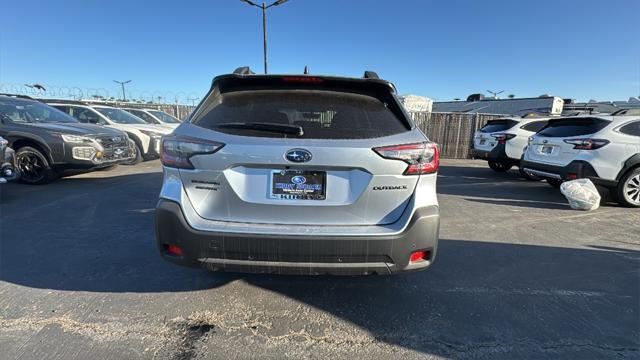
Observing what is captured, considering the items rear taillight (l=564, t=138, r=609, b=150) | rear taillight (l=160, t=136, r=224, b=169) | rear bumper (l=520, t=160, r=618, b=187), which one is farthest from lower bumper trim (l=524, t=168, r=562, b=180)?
rear taillight (l=160, t=136, r=224, b=169)

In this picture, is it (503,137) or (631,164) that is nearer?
(631,164)

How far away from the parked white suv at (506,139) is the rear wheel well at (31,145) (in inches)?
432

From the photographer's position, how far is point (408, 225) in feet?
7.29

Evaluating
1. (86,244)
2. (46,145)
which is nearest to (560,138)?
(86,244)

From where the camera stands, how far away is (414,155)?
2.25 metres

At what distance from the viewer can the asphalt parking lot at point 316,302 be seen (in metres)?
2.29

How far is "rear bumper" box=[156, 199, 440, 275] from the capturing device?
213 centimetres

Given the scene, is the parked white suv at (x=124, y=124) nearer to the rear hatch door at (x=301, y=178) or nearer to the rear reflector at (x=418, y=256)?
the rear hatch door at (x=301, y=178)

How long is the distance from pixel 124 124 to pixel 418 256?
35.5ft

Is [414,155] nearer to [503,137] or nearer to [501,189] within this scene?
[501,189]

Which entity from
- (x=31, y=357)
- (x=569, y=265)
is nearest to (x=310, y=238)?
(x=31, y=357)

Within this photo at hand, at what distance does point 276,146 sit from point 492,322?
213cm

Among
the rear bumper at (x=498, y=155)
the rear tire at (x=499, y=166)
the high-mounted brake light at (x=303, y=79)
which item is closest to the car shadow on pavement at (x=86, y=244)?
the high-mounted brake light at (x=303, y=79)

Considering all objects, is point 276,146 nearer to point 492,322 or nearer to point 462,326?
point 462,326
